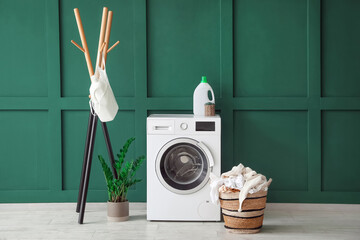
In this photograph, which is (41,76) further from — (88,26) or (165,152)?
(165,152)

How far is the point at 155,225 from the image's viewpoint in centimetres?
408

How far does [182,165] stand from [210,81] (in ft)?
2.65

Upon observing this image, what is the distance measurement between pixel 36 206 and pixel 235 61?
2.09m

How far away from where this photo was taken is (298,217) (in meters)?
4.32

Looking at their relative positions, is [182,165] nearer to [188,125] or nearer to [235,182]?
[188,125]

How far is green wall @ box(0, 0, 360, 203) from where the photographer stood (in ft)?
14.7

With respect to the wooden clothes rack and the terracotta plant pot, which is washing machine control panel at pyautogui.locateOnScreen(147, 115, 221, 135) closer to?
the wooden clothes rack

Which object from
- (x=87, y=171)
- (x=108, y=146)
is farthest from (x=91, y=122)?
(x=87, y=171)

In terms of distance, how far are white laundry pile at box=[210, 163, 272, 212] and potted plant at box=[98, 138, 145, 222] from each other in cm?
67

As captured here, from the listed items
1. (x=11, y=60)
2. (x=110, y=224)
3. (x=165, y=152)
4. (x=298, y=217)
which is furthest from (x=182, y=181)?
(x=11, y=60)

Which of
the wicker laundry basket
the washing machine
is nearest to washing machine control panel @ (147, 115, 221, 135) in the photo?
the washing machine

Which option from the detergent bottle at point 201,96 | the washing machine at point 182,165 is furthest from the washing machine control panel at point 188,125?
the detergent bottle at point 201,96

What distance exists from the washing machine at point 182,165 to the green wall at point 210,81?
16.9 inches

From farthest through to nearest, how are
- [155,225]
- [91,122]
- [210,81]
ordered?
[210,81], [91,122], [155,225]
